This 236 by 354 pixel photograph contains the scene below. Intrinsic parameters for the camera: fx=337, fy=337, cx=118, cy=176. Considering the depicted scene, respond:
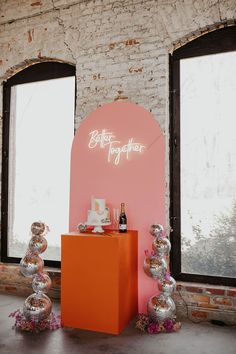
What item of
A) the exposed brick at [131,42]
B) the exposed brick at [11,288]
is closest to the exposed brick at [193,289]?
the exposed brick at [11,288]

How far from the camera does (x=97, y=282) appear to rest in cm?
299

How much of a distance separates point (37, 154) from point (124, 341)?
7.97ft

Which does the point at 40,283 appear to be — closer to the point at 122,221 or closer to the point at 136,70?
the point at 122,221

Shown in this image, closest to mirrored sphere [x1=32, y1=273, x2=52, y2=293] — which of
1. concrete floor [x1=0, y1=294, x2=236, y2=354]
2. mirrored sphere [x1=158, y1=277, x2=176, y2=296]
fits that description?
concrete floor [x1=0, y1=294, x2=236, y2=354]

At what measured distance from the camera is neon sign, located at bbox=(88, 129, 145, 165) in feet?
11.4

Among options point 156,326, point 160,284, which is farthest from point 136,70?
point 156,326

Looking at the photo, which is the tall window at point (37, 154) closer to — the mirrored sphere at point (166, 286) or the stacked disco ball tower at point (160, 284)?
the stacked disco ball tower at point (160, 284)

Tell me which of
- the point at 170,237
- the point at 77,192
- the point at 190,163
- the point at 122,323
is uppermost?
the point at 190,163

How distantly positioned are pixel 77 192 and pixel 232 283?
71.7 inches

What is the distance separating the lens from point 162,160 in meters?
3.40

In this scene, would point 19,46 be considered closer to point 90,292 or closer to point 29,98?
point 29,98

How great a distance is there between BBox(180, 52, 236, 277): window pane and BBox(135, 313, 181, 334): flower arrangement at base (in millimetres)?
604

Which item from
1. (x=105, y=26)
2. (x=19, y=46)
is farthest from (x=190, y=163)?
(x=19, y=46)

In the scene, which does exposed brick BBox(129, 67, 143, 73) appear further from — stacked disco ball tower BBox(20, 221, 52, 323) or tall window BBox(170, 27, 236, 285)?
stacked disco ball tower BBox(20, 221, 52, 323)
